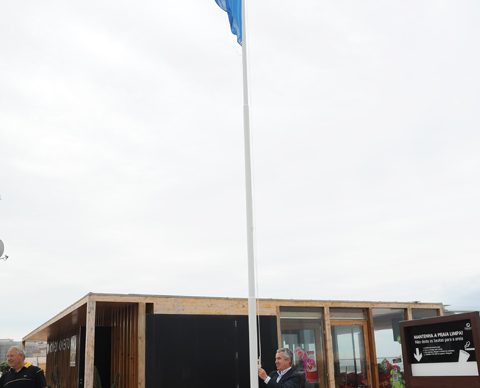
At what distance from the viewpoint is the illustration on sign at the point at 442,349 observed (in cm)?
610

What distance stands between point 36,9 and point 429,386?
731cm

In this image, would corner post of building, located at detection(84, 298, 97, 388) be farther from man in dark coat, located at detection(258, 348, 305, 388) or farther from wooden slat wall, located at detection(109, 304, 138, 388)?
man in dark coat, located at detection(258, 348, 305, 388)

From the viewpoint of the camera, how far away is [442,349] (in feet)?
21.0

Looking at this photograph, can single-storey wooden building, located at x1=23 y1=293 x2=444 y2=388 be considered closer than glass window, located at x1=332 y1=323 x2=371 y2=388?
Yes

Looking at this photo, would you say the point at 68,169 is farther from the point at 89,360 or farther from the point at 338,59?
the point at 338,59

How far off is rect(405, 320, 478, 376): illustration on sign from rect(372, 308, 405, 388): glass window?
687 cm

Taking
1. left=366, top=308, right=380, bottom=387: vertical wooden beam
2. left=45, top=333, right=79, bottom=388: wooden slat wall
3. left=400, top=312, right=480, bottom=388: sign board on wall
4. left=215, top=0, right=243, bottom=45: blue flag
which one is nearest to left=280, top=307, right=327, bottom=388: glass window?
left=366, top=308, right=380, bottom=387: vertical wooden beam

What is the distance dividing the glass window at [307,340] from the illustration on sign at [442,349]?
568cm

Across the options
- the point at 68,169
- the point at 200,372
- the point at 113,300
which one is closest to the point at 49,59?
the point at 68,169

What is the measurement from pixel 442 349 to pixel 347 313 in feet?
22.4

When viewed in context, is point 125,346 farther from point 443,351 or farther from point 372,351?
point 443,351

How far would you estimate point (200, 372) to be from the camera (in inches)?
426

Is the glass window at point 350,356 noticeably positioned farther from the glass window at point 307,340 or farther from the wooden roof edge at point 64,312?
the wooden roof edge at point 64,312

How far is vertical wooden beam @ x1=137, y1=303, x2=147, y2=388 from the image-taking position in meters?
10.9
